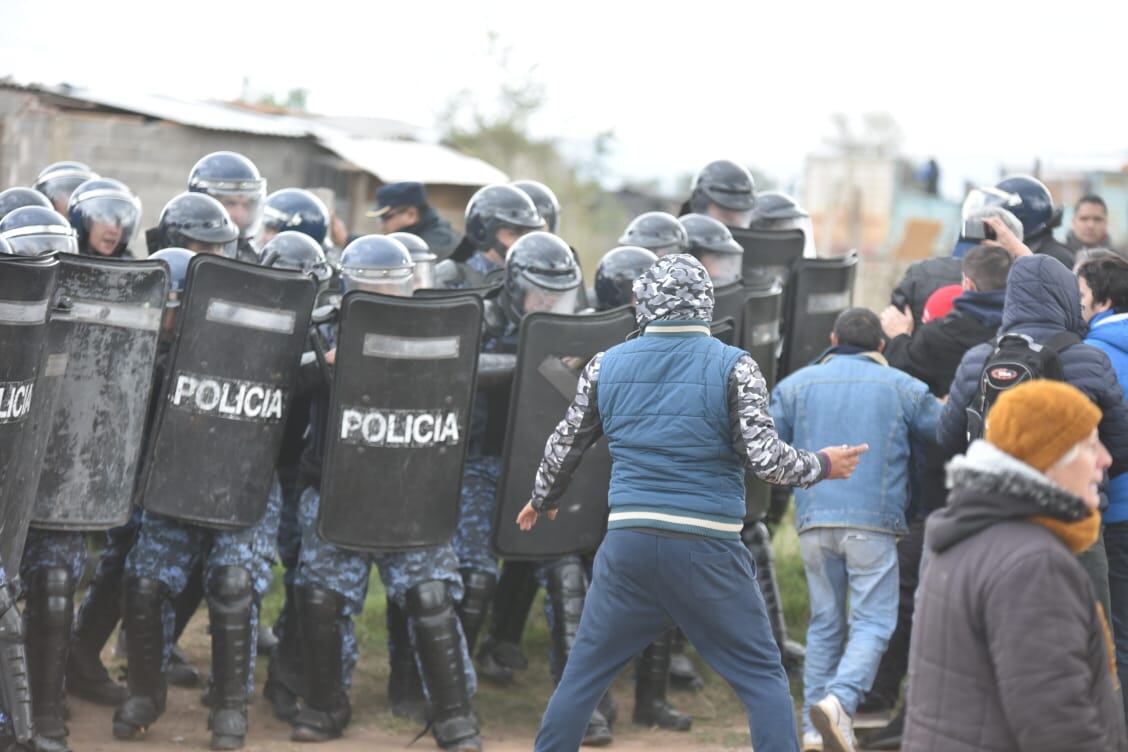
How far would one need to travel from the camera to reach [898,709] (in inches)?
275

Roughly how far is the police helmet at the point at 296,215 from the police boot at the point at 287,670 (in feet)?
6.76

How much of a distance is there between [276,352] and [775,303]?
247cm

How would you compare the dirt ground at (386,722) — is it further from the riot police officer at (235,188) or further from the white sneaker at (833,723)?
the riot police officer at (235,188)

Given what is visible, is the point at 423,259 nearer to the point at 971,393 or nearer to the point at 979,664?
the point at 971,393

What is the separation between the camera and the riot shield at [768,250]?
8.35m

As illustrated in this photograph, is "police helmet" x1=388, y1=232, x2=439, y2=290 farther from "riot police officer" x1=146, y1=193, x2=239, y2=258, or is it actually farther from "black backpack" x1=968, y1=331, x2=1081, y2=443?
"black backpack" x1=968, y1=331, x2=1081, y2=443

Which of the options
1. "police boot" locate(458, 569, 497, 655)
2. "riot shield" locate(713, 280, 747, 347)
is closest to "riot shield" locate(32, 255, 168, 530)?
"police boot" locate(458, 569, 497, 655)

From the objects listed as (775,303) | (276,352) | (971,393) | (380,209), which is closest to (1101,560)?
(971,393)

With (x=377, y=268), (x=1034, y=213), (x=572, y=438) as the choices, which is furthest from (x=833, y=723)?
(x=1034, y=213)

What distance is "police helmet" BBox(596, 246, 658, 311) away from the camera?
7.01m

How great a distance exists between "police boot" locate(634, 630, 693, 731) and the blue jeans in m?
0.60

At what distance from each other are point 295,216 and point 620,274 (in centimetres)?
188

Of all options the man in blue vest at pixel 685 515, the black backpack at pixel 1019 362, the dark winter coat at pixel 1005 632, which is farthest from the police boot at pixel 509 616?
the dark winter coat at pixel 1005 632

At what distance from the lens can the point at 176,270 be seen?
6.16 meters
